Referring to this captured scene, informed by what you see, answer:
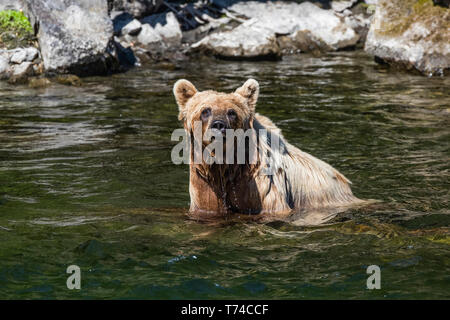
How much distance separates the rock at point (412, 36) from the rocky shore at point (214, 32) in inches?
1.0

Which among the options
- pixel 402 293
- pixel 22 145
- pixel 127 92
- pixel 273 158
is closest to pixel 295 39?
pixel 127 92

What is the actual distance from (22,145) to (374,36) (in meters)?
10.9

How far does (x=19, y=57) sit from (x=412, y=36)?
1081 centimetres

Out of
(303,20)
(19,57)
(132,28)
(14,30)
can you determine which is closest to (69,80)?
(19,57)

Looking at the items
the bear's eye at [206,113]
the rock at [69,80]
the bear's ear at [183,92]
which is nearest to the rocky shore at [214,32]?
the rock at [69,80]

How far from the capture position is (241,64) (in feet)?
65.8

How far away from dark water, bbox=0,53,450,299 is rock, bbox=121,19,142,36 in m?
5.41

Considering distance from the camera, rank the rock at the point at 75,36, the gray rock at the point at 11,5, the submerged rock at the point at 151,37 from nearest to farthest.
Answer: the rock at the point at 75,36 → the gray rock at the point at 11,5 → the submerged rock at the point at 151,37

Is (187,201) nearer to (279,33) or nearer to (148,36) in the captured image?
(148,36)

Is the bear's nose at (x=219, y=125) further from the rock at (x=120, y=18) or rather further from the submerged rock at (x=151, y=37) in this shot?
the rock at (x=120, y=18)

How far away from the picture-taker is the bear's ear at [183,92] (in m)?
6.76

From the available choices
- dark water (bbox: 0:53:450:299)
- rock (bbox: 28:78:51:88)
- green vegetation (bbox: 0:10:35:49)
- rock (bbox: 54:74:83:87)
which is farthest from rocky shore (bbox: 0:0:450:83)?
dark water (bbox: 0:53:450:299)

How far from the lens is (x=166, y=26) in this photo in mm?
22453
